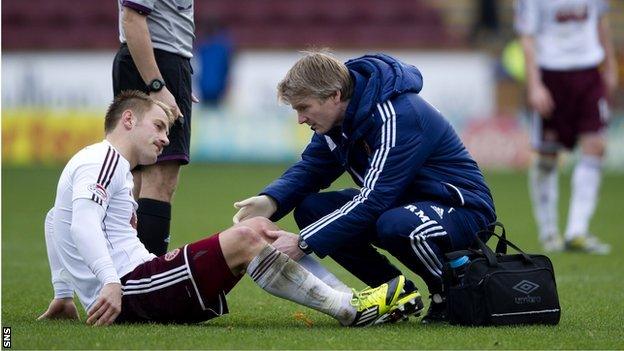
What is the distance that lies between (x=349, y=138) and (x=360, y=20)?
1919 cm

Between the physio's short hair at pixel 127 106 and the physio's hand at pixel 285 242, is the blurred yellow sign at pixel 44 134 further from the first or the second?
the physio's hand at pixel 285 242

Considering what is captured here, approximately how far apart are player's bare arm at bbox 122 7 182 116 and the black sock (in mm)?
518

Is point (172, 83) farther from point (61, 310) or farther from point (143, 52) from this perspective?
point (61, 310)

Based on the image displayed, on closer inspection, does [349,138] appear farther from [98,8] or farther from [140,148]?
[98,8]

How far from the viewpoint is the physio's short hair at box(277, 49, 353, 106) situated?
5328mm

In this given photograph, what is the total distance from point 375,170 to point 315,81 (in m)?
→ 0.47

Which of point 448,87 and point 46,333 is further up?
point 46,333

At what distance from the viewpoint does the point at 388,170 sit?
5.32m

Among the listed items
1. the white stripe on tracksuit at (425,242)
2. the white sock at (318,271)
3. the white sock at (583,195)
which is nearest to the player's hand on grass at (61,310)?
the white sock at (318,271)

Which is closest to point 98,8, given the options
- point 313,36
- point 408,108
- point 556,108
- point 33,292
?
point 313,36

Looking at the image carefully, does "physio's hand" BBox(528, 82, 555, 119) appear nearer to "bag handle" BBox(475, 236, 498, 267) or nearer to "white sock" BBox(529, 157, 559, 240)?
"white sock" BBox(529, 157, 559, 240)

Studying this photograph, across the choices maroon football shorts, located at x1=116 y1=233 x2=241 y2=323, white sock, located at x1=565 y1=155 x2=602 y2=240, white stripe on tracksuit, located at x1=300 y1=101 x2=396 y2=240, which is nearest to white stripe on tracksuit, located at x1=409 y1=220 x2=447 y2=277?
white stripe on tracksuit, located at x1=300 y1=101 x2=396 y2=240

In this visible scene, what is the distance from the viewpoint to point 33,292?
6.79 m

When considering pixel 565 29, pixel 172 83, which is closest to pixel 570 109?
pixel 565 29
